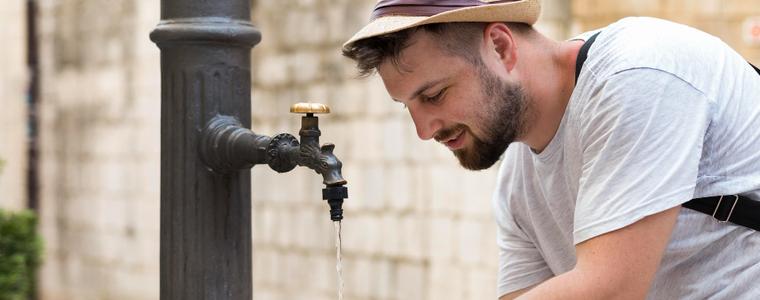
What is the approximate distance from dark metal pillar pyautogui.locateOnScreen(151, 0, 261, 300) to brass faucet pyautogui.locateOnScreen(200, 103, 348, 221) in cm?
4

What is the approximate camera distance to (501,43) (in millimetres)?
2332

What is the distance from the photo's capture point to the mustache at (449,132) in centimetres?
231

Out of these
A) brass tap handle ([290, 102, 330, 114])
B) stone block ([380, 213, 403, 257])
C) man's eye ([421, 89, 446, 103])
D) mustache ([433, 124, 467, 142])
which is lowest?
stone block ([380, 213, 403, 257])

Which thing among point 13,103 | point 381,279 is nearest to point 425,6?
point 381,279

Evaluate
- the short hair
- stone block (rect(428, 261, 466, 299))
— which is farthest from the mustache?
stone block (rect(428, 261, 466, 299))

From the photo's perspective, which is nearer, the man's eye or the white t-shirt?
the white t-shirt

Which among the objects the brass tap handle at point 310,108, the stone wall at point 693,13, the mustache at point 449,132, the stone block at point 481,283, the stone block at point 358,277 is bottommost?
the stone block at point 358,277

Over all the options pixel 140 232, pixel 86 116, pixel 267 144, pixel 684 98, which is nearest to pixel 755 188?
pixel 684 98

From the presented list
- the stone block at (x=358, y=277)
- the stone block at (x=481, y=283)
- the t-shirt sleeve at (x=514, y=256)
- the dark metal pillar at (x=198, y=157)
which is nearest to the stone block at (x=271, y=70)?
the stone block at (x=358, y=277)

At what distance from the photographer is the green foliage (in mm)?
5570

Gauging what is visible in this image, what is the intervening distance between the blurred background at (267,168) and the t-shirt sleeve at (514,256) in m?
3.12

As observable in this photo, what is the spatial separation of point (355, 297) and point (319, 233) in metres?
0.47

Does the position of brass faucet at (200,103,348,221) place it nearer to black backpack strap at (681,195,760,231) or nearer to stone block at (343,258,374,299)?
black backpack strap at (681,195,760,231)

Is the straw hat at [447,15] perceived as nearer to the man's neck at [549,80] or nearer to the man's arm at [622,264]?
the man's neck at [549,80]
